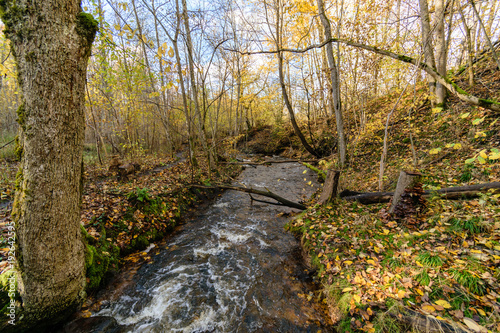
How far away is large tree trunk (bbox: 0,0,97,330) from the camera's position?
6.31 ft

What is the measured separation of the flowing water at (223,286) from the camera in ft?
9.48

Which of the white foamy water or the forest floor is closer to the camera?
the forest floor

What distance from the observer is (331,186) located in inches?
203

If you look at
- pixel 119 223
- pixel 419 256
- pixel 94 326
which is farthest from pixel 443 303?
pixel 119 223

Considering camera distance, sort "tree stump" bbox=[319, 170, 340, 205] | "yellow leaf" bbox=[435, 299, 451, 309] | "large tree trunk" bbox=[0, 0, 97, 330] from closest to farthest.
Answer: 1. "large tree trunk" bbox=[0, 0, 97, 330]
2. "yellow leaf" bbox=[435, 299, 451, 309]
3. "tree stump" bbox=[319, 170, 340, 205]

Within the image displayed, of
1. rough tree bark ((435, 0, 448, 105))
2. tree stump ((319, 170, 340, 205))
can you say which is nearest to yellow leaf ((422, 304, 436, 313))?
tree stump ((319, 170, 340, 205))

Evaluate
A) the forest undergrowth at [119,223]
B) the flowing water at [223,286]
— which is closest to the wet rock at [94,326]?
the flowing water at [223,286]

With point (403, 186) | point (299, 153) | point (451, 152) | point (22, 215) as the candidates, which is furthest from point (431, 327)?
point (299, 153)

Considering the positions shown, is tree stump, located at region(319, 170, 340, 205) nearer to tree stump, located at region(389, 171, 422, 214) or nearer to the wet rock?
tree stump, located at region(389, 171, 422, 214)

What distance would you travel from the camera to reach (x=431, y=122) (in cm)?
762

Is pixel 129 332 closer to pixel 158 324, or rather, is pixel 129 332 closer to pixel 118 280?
pixel 158 324

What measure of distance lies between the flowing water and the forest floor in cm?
49

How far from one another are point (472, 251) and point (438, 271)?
62 cm

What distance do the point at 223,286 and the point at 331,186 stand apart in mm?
3513
